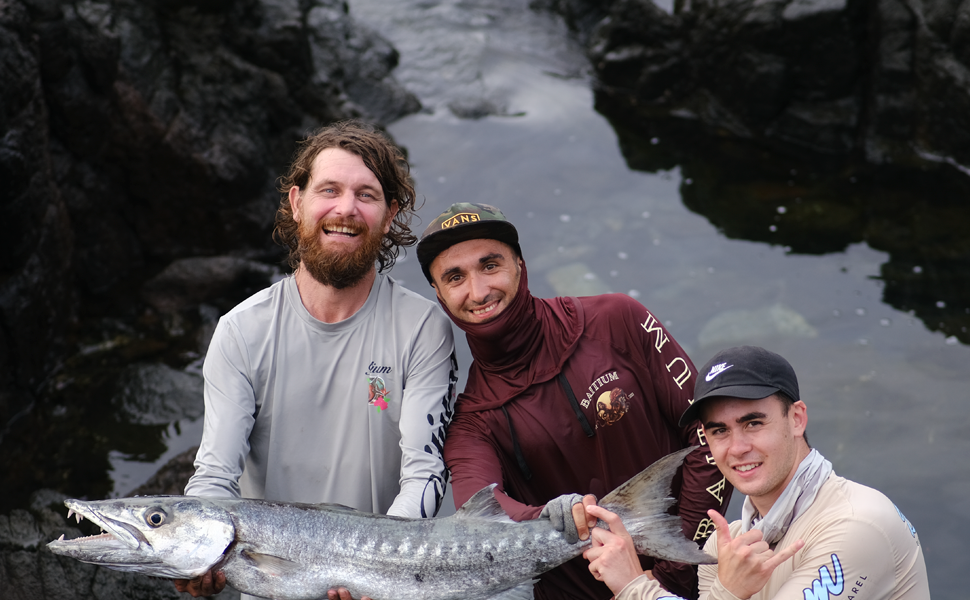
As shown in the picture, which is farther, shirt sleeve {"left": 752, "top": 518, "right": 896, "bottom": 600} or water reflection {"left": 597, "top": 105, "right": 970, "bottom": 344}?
water reflection {"left": 597, "top": 105, "right": 970, "bottom": 344}

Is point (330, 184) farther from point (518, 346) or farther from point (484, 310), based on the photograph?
point (518, 346)

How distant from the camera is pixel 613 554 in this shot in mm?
3613

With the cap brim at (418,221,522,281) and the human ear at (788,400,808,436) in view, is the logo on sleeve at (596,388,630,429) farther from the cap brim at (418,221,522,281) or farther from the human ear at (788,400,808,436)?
the human ear at (788,400,808,436)

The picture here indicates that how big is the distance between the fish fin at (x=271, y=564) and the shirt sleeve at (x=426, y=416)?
53 centimetres

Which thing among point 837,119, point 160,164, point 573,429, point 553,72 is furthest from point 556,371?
point 553,72

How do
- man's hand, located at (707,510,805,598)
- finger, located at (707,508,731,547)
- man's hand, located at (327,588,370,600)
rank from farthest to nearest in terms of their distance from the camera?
man's hand, located at (327,588,370,600), finger, located at (707,508,731,547), man's hand, located at (707,510,805,598)

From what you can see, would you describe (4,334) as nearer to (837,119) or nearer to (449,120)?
(449,120)

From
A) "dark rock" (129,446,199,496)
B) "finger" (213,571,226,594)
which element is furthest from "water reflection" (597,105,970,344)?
"finger" (213,571,226,594)

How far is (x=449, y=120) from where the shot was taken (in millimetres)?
13492

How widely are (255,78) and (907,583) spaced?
10451 millimetres

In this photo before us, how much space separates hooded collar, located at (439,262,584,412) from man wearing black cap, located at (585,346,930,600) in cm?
88

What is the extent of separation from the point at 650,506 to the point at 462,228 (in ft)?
5.04

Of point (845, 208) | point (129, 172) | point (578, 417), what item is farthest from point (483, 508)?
point (845, 208)

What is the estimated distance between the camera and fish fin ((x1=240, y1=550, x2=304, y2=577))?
12.3 feet
